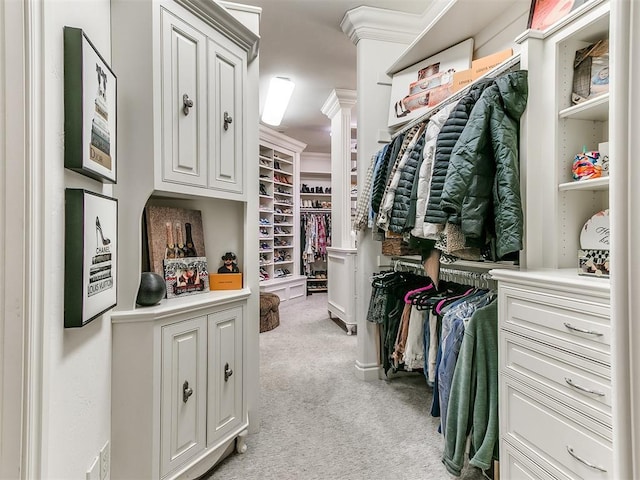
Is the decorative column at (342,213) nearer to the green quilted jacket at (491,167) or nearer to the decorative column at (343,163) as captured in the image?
the decorative column at (343,163)

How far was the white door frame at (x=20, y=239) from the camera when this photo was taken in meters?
0.74

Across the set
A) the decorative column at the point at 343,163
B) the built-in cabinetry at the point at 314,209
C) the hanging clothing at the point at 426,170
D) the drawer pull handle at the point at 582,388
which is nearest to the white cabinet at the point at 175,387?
the hanging clothing at the point at 426,170

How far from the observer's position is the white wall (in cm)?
84

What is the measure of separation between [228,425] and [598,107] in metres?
2.11

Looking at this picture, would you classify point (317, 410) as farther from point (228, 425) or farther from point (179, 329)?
point (179, 329)

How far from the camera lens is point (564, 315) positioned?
1.09 metres

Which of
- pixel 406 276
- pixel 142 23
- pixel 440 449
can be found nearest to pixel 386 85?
pixel 406 276

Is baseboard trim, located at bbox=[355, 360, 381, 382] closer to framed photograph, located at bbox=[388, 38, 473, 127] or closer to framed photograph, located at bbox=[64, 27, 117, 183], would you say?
framed photograph, located at bbox=[388, 38, 473, 127]

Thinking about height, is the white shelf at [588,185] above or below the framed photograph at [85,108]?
below

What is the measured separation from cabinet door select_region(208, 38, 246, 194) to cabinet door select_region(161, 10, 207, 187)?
50 millimetres

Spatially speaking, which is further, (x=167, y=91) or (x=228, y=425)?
(x=228, y=425)

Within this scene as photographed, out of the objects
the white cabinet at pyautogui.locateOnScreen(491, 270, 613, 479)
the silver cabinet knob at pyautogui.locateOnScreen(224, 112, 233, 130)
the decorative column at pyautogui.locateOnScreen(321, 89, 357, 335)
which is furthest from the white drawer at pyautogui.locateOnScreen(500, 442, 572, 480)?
the decorative column at pyautogui.locateOnScreen(321, 89, 357, 335)

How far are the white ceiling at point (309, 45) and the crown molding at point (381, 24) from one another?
1.6 inches

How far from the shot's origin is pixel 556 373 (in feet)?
3.66
